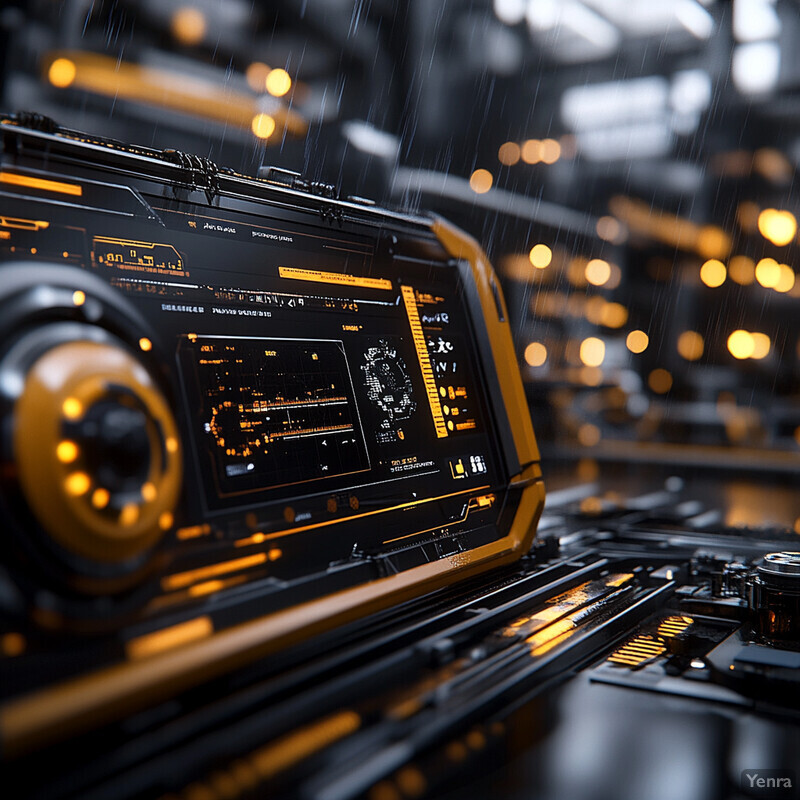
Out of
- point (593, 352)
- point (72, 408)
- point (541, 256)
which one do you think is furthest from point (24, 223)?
point (593, 352)

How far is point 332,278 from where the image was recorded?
0.88 m

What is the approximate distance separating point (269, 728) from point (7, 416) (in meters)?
0.28

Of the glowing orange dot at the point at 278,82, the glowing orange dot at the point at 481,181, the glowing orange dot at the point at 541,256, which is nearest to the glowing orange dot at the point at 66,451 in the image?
the glowing orange dot at the point at 278,82

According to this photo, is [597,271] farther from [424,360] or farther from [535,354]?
[424,360]

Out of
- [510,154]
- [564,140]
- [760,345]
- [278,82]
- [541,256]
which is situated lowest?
[760,345]

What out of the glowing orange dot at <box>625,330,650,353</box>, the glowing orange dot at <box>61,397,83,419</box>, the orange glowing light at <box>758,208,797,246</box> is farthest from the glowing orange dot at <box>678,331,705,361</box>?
the glowing orange dot at <box>61,397,83,419</box>

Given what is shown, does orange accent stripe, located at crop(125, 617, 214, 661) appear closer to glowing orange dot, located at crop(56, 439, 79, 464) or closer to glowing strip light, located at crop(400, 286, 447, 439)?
glowing orange dot, located at crop(56, 439, 79, 464)

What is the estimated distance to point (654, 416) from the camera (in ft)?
24.6

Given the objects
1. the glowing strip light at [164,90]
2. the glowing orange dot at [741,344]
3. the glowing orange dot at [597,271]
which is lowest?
the glowing orange dot at [741,344]

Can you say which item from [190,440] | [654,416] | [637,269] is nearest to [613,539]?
[190,440]

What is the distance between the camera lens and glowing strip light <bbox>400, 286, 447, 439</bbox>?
963 mm

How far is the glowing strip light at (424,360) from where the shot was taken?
0.96 meters

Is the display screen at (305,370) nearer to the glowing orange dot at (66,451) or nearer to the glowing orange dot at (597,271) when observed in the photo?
the glowing orange dot at (66,451)

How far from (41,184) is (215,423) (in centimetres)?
24
